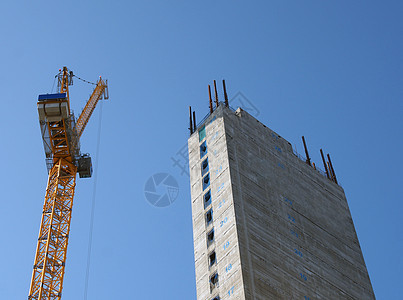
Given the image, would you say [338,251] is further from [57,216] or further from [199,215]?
[57,216]

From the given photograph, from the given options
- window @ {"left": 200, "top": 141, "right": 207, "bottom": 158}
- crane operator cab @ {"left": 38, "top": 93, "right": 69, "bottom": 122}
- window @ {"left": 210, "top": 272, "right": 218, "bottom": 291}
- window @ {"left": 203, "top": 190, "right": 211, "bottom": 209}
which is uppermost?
crane operator cab @ {"left": 38, "top": 93, "right": 69, "bottom": 122}

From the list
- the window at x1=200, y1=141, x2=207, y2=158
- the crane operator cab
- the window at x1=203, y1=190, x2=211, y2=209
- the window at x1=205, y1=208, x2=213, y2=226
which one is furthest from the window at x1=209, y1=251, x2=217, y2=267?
the crane operator cab

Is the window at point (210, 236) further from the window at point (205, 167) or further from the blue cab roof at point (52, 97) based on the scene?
the blue cab roof at point (52, 97)

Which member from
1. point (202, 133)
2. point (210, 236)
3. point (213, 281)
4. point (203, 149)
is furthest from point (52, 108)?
point (213, 281)

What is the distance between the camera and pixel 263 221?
83.7 meters

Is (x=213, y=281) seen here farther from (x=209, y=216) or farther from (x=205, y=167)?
(x=205, y=167)

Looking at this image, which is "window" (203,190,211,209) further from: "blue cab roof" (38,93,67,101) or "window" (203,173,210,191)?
"blue cab roof" (38,93,67,101)

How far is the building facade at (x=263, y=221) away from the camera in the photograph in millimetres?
78000

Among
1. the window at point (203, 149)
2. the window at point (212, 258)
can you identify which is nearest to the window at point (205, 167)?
the window at point (203, 149)

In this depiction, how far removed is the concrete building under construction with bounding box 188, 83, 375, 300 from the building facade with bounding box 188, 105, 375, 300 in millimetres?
128

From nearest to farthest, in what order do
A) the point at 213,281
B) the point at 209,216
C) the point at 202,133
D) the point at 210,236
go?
the point at 213,281
the point at 210,236
the point at 209,216
the point at 202,133

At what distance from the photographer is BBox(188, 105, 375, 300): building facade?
78.0 m

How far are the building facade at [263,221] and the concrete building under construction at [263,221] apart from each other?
13cm

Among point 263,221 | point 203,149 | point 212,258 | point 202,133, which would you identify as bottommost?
point 212,258
